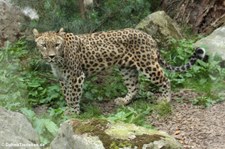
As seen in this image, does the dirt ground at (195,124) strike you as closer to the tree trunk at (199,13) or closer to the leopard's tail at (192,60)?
the leopard's tail at (192,60)

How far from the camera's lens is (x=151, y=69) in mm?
9797

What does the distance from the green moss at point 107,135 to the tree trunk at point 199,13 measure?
24.2ft

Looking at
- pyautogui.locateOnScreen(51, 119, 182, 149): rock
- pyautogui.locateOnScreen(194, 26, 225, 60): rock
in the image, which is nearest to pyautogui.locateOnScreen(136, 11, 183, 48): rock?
pyautogui.locateOnScreen(194, 26, 225, 60): rock

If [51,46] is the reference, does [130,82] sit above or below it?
below

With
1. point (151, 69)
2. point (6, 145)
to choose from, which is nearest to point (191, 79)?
point (151, 69)

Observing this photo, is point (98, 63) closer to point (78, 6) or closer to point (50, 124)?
point (78, 6)

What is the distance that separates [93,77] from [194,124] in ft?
9.46

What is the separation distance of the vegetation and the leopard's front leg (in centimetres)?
17

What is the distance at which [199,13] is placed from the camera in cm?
1316

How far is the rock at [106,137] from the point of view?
18.1 ft

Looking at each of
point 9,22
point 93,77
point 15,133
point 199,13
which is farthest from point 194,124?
point 9,22

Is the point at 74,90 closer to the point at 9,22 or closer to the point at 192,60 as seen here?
the point at 192,60

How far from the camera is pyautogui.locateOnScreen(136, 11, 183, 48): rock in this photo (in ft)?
39.7

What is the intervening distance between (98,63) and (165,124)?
5.93ft
